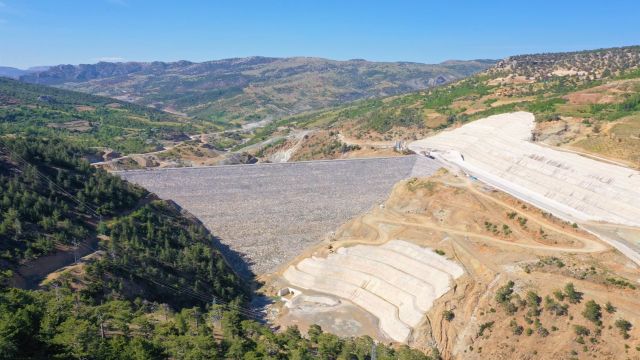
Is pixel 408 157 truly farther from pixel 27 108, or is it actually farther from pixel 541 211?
pixel 27 108

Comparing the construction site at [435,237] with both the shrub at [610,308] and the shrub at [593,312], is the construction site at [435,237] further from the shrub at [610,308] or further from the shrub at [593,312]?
the shrub at [593,312]

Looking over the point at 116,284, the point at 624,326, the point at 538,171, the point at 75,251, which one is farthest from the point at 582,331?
the point at 75,251

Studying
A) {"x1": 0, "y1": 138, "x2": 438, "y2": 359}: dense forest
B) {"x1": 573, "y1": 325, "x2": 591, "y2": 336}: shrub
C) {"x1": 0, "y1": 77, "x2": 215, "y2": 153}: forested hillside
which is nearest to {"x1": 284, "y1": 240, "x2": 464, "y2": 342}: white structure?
{"x1": 0, "y1": 138, "x2": 438, "y2": 359}: dense forest

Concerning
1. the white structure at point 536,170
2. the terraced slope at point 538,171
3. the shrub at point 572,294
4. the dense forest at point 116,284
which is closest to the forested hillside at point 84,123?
the dense forest at point 116,284

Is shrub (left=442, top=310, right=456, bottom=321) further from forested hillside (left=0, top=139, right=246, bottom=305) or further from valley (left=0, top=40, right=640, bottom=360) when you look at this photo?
forested hillside (left=0, top=139, right=246, bottom=305)

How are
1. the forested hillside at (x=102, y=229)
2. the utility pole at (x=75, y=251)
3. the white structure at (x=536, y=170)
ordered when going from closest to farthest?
1. the forested hillside at (x=102, y=229)
2. the utility pole at (x=75, y=251)
3. the white structure at (x=536, y=170)

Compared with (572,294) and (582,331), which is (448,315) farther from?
(582,331)
